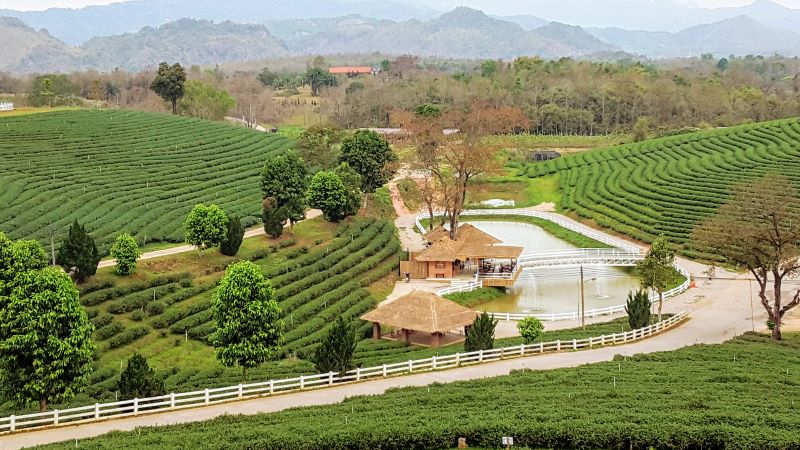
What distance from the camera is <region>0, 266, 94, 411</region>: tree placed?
29125 mm

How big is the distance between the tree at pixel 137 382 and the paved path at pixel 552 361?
207 cm

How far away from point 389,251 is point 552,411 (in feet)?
123

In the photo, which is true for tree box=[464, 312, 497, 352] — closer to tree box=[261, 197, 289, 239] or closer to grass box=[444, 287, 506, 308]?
grass box=[444, 287, 506, 308]

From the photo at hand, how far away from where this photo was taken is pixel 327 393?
31078mm

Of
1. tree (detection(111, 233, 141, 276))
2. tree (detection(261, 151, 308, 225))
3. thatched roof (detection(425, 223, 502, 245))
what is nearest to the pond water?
thatched roof (detection(425, 223, 502, 245))

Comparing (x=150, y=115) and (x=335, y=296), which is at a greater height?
(x=150, y=115)

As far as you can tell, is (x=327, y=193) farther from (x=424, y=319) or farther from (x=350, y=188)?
(x=424, y=319)

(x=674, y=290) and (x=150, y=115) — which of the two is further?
(x=150, y=115)

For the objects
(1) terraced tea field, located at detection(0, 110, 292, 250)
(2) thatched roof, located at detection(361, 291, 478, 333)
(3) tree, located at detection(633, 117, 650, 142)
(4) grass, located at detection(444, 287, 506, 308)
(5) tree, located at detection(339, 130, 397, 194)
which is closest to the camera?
(2) thatched roof, located at detection(361, 291, 478, 333)

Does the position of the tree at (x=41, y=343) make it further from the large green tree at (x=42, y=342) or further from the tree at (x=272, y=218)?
the tree at (x=272, y=218)

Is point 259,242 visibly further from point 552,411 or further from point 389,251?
point 552,411

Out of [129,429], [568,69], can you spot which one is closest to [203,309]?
[129,429]

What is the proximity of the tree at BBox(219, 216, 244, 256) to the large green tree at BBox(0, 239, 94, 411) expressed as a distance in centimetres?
2201

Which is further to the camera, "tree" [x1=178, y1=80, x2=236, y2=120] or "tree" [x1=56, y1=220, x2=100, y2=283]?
"tree" [x1=178, y1=80, x2=236, y2=120]
